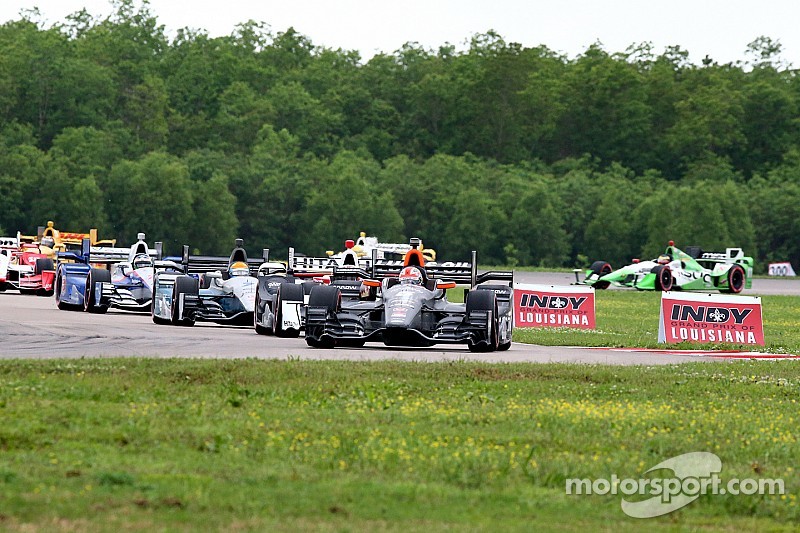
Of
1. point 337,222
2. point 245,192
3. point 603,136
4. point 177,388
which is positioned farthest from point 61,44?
point 177,388

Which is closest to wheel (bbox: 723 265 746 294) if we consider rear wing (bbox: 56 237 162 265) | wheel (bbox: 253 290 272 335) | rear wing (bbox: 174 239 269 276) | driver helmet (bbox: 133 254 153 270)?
rear wing (bbox: 56 237 162 265)

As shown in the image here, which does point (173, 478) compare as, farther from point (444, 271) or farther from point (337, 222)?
point (337, 222)

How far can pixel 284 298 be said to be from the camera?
26.0 m

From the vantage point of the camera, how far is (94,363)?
17.5m

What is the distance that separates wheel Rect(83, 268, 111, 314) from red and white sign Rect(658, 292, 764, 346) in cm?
1332

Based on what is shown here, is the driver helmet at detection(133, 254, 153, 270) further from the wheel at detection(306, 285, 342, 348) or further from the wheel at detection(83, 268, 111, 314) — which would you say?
the wheel at detection(306, 285, 342, 348)

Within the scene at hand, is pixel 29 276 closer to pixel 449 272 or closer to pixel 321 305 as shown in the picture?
pixel 449 272

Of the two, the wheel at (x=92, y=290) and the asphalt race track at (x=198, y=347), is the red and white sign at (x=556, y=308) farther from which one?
the wheel at (x=92, y=290)

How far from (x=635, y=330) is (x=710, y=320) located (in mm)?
4405

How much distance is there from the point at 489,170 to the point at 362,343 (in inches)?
3758

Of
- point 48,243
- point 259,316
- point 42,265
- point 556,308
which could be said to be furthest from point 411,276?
point 48,243

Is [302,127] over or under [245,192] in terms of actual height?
over

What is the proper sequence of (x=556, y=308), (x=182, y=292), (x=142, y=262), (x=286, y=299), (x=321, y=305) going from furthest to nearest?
(x=142, y=262), (x=556, y=308), (x=182, y=292), (x=286, y=299), (x=321, y=305)

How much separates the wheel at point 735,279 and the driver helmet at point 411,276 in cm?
3107
